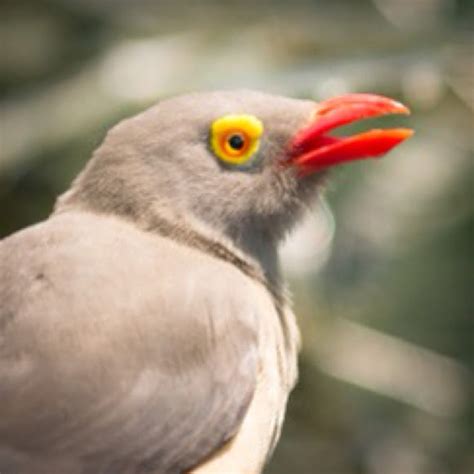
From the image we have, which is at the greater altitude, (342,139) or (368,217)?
(342,139)

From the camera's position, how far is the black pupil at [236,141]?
258 inches

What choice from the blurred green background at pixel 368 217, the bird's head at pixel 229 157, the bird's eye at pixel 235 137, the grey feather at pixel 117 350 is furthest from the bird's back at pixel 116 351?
the blurred green background at pixel 368 217

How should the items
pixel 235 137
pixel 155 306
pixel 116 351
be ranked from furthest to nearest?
pixel 235 137 → pixel 155 306 → pixel 116 351

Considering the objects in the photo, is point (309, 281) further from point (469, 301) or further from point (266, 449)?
point (266, 449)

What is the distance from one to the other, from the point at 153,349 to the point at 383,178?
350cm

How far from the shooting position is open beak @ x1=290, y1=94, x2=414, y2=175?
655cm

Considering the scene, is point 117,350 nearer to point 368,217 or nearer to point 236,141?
point 236,141

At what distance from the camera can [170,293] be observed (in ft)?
20.1

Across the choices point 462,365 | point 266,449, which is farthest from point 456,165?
point 266,449

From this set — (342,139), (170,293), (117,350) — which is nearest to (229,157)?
(342,139)

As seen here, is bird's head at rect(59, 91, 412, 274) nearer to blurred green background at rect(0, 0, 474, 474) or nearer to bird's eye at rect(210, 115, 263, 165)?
bird's eye at rect(210, 115, 263, 165)

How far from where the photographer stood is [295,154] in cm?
671

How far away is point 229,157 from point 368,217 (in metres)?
2.54

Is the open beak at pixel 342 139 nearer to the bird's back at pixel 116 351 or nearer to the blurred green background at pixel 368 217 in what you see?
the bird's back at pixel 116 351
